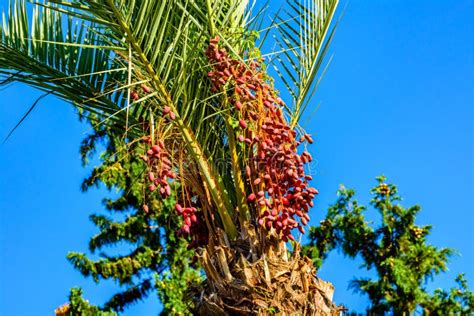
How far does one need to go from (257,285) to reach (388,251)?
7874 mm

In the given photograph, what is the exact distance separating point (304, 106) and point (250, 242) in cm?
102

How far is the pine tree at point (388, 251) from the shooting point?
35.4 feet

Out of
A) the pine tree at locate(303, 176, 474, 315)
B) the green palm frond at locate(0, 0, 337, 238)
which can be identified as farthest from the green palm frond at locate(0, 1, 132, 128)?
the pine tree at locate(303, 176, 474, 315)

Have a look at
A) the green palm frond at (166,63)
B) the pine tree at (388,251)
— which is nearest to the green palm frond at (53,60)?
the green palm frond at (166,63)

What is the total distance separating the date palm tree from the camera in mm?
3635

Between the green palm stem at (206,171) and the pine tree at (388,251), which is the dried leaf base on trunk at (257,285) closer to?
the green palm stem at (206,171)

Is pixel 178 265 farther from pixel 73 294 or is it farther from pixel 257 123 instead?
pixel 257 123

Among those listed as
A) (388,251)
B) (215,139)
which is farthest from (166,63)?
(388,251)

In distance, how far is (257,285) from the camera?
3707mm

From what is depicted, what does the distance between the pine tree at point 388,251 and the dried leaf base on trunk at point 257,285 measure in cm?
705

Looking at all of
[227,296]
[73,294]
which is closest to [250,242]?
[227,296]

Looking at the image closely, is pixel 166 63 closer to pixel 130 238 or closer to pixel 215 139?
pixel 215 139

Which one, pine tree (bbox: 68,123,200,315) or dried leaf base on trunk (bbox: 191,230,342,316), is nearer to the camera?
dried leaf base on trunk (bbox: 191,230,342,316)

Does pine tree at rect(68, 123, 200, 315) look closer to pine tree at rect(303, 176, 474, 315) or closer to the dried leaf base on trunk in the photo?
pine tree at rect(303, 176, 474, 315)
